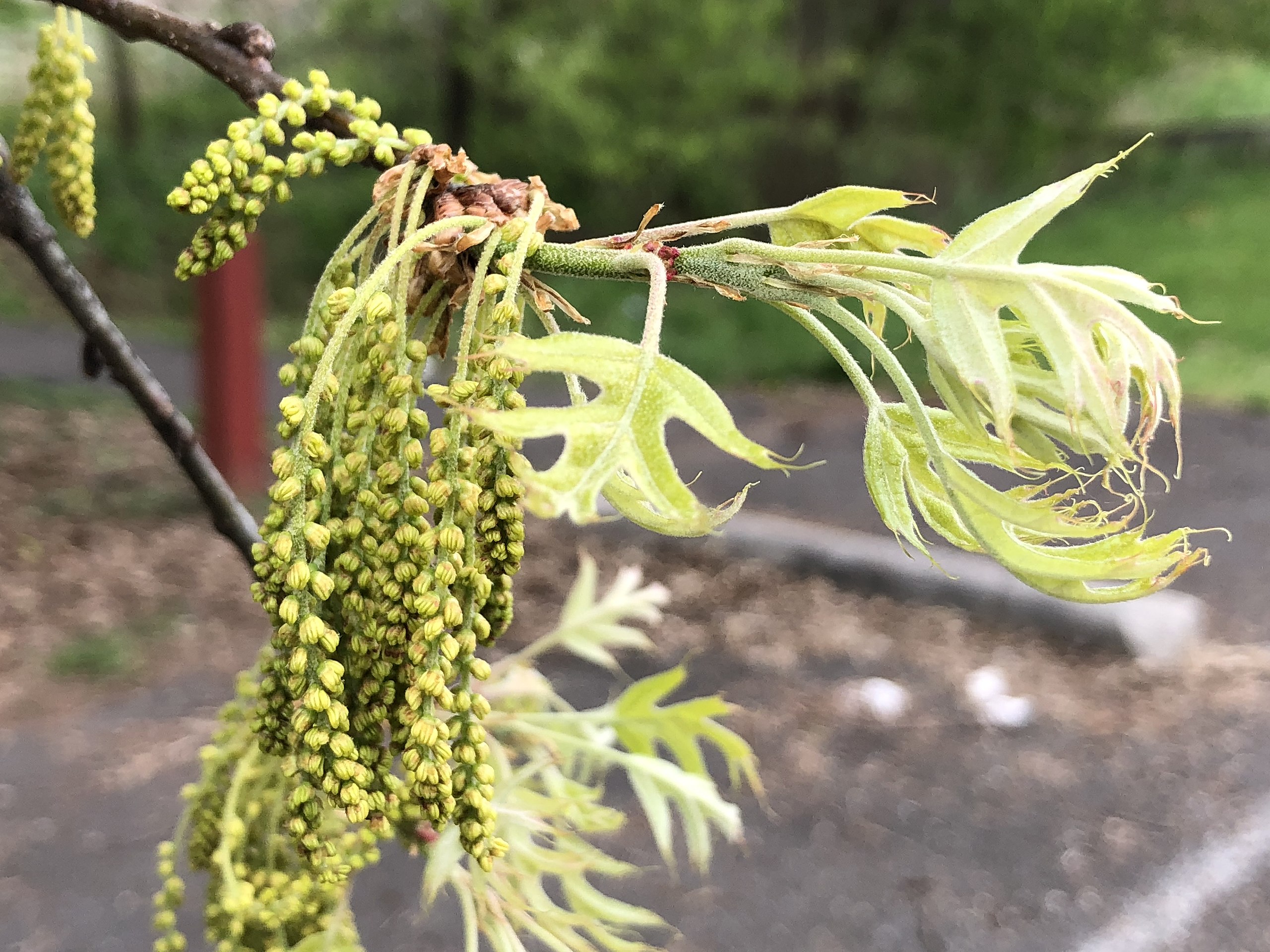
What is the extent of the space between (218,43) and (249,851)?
1.74 feet

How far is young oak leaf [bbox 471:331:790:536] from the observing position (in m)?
0.39

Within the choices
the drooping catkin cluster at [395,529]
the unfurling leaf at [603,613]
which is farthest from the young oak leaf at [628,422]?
the unfurling leaf at [603,613]

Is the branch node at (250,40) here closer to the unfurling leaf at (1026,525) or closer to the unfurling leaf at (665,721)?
the unfurling leaf at (1026,525)

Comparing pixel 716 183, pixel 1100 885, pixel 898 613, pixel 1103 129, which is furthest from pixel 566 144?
pixel 1100 885

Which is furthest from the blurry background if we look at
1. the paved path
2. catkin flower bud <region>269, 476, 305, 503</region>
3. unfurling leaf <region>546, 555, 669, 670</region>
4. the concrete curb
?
catkin flower bud <region>269, 476, 305, 503</region>

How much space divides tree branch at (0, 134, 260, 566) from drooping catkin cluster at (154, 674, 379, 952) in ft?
0.40

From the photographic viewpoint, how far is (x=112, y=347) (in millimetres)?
664

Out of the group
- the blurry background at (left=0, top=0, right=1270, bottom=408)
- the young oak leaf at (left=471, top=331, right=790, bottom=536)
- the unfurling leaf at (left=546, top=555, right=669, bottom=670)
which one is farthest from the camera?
the blurry background at (left=0, top=0, right=1270, bottom=408)

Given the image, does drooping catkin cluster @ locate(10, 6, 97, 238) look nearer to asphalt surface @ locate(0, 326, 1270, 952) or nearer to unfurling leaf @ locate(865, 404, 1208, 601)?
unfurling leaf @ locate(865, 404, 1208, 601)

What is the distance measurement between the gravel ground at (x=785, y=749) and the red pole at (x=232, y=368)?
0.33 meters

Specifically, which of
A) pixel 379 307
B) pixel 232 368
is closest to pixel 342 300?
pixel 379 307

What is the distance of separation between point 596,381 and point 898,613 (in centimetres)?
343

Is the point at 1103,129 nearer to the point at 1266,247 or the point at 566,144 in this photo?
the point at 1266,247

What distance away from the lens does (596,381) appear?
40 centimetres
